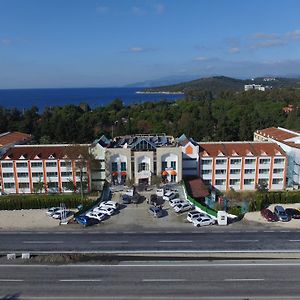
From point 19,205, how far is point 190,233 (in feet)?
85.3

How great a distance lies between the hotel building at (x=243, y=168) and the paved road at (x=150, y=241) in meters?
19.5

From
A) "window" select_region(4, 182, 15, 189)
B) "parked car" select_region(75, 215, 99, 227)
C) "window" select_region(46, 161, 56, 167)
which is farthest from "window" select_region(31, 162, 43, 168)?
"parked car" select_region(75, 215, 99, 227)

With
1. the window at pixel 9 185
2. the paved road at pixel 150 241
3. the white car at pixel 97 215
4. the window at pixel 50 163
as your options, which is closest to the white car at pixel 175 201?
the paved road at pixel 150 241

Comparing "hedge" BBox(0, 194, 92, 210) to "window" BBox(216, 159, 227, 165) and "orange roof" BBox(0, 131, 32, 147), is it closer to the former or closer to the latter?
"orange roof" BBox(0, 131, 32, 147)

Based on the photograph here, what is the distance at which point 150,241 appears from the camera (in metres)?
39.0

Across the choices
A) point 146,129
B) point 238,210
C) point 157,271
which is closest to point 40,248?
point 157,271

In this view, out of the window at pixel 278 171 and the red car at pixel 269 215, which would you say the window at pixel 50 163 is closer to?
the red car at pixel 269 215

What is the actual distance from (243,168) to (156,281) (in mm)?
35319

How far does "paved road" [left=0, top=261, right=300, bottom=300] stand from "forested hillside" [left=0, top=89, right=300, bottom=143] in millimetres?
51890

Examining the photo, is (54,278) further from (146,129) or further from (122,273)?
(146,129)

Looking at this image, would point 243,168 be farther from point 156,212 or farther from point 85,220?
point 85,220

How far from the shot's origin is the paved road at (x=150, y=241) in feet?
122

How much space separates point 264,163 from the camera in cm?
6012

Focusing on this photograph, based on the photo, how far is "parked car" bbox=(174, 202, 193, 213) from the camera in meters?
48.1
